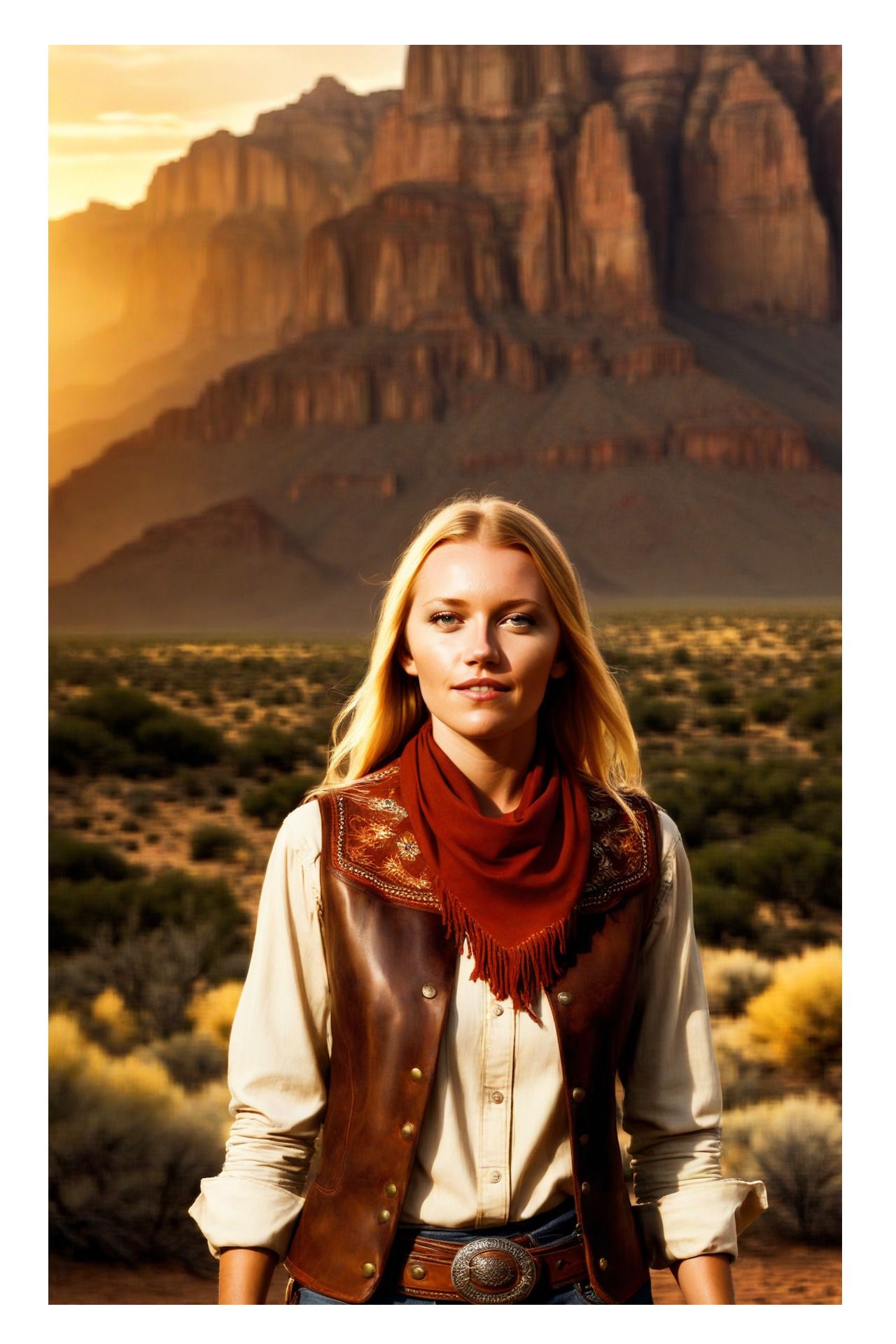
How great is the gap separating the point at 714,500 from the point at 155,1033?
20047 millimetres

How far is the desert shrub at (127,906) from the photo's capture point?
15625 millimetres

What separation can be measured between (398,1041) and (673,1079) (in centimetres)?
32

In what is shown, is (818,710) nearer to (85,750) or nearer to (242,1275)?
(85,750)

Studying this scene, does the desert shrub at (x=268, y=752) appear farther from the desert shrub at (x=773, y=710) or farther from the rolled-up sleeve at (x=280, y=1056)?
the rolled-up sleeve at (x=280, y=1056)

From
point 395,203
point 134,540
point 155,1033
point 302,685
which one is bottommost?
point 155,1033

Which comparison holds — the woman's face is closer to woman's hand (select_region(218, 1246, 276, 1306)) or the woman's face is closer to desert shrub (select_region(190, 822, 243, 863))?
woman's hand (select_region(218, 1246, 276, 1306))

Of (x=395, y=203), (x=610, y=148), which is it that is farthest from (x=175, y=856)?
(x=610, y=148)

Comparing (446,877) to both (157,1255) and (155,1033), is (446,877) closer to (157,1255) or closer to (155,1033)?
(157,1255)

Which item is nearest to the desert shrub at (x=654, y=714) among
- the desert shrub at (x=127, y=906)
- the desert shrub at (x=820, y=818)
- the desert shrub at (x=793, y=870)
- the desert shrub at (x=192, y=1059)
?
the desert shrub at (x=820, y=818)

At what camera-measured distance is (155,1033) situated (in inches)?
488

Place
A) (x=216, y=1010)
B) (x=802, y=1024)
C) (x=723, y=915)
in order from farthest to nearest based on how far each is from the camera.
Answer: (x=723, y=915) < (x=216, y=1010) < (x=802, y=1024)

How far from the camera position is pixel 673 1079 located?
162cm

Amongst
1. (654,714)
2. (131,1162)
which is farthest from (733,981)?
(654,714)

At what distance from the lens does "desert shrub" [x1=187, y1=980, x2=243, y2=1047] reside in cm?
1102
